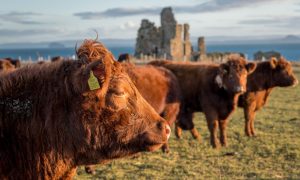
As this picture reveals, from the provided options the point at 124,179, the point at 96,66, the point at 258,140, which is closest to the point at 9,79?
the point at 96,66

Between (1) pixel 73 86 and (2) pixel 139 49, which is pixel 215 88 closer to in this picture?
(1) pixel 73 86

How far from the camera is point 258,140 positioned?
9.89 m

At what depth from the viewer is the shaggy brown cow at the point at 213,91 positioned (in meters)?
9.68

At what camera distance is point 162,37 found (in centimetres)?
5781

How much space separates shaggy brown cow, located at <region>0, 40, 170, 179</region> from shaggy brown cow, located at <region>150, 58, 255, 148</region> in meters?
6.28

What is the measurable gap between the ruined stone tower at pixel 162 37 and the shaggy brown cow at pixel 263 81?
42.1 meters

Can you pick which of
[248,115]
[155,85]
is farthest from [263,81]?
[155,85]

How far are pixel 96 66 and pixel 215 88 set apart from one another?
23.7 ft

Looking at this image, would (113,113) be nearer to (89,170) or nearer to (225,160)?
(89,170)

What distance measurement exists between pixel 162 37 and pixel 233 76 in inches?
1913

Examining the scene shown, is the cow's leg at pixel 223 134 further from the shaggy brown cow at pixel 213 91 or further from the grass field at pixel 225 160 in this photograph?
the grass field at pixel 225 160

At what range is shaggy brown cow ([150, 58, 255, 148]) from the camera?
968cm

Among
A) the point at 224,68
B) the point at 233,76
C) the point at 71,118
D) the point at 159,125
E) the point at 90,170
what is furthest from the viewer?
the point at 224,68

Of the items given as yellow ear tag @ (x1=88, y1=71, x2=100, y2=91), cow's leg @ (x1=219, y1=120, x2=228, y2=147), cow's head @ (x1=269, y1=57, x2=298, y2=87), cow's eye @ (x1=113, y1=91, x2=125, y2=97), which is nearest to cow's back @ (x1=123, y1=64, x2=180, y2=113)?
cow's leg @ (x1=219, y1=120, x2=228, y2=147)
